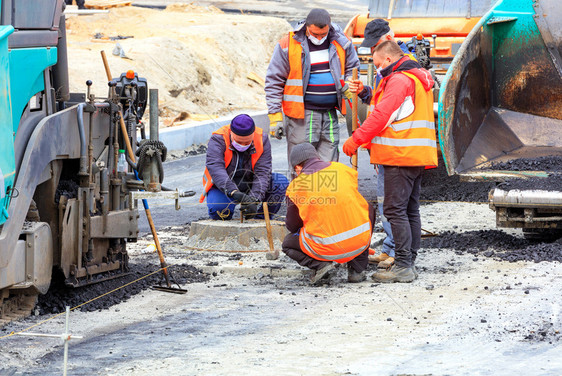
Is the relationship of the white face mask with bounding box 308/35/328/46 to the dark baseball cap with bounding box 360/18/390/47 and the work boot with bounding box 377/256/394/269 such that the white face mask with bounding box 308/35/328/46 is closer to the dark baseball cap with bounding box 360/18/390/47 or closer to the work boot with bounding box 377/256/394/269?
the dark baseball cap with bounding box 360/18/390/47

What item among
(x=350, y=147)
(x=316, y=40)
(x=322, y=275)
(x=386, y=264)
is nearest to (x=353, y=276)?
(x=322, y=275)

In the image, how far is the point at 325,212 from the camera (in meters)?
6.38

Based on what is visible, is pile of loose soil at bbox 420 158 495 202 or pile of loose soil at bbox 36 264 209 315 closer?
pile of loose soil at bbox 36 264 209 315

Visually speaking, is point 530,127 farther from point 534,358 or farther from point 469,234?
point 534,358

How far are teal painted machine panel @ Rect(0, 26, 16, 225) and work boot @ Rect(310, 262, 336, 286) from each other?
8.11 ft

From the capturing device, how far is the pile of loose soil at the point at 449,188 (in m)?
9.95

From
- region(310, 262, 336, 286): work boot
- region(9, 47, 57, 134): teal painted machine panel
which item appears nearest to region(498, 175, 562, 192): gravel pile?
region(310, 262, 336, 286): work boot

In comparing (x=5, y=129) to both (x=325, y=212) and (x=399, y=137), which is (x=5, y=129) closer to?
(x=325, y=212)

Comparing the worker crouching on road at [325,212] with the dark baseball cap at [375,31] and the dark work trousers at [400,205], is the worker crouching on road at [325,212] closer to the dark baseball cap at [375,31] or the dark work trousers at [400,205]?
the dark work trousers at [400,205]

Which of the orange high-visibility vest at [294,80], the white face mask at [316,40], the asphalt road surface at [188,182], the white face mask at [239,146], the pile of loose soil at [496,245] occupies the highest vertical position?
the white face mask at [316,40]

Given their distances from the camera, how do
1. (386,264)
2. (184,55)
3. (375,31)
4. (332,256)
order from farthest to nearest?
(184,55)
(375,31)
(386,264)
(332,256)

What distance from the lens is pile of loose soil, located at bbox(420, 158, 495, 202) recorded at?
9.95m

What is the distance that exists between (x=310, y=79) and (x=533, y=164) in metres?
2.22

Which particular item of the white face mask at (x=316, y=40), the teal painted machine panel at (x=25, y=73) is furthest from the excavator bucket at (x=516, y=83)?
the teal painted machine panel at (x=25, y=73)
